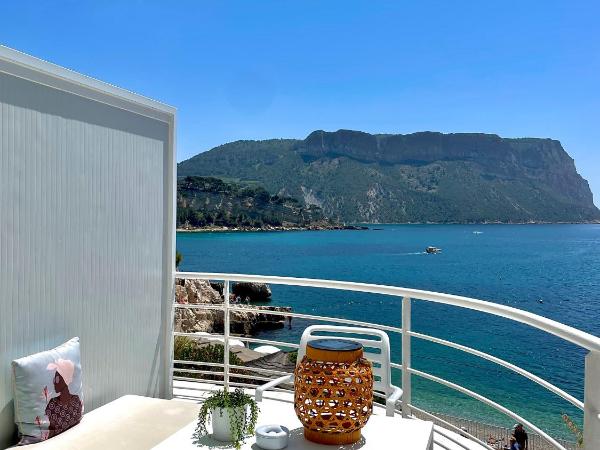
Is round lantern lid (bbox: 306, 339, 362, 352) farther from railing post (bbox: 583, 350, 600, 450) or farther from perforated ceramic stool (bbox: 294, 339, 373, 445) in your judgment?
railing post (bbox: 583, 350, 600, 450)

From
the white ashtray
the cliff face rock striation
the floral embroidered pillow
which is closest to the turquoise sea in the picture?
the cliff face rock striation

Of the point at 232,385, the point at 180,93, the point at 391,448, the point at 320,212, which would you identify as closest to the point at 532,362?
the point at 232,385

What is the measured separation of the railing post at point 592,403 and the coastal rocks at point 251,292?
27124mm

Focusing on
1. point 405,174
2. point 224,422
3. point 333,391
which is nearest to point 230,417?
point 224,422

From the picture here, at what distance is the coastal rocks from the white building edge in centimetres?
2493

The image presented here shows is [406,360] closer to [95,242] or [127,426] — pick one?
[127,426]

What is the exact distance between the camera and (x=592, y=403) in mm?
1701

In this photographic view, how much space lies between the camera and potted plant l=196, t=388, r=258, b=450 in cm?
196

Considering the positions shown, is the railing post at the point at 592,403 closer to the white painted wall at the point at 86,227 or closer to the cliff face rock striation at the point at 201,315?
the white painted wall at the point at 86,227

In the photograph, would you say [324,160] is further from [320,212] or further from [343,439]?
[343,439]

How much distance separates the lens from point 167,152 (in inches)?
154

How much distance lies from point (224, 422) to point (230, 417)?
33 millimetres

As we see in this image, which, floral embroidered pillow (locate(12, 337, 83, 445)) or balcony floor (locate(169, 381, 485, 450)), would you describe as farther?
floral embroidered pillow (locate(12, 337, 83, 445))

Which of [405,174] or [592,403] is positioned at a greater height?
[405,174]
